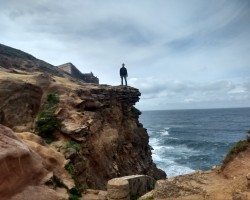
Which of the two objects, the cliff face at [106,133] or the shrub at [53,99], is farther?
the shrub at [53,99]

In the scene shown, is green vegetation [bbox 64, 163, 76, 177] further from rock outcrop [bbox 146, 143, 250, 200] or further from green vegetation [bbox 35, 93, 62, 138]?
green vegetation [bbox 35, 93, 62, 138]

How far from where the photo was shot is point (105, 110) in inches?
944

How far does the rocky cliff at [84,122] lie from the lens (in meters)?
17.3

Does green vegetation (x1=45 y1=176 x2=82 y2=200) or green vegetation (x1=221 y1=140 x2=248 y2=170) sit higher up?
green vegetation (x1=221 y1=140 x2=248 y2=170)

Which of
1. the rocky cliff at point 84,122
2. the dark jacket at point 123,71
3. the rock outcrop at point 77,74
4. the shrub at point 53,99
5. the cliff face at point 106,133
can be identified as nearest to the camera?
the rocky cliff at point 84,122

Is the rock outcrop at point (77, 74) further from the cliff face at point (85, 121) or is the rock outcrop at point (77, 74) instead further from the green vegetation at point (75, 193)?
the green vegetation at point (75, 193)

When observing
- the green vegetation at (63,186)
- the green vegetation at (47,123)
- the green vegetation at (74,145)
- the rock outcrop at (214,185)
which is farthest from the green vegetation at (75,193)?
the green vegetation at (47,123)

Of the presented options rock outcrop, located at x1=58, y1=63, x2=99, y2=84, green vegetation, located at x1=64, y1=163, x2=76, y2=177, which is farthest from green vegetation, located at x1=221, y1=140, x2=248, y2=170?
rock outcrop, located at x1=58, y1=63, x2=99, y2=84

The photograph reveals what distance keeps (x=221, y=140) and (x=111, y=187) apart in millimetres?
58814

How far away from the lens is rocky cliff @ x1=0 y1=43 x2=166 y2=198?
1730 cm

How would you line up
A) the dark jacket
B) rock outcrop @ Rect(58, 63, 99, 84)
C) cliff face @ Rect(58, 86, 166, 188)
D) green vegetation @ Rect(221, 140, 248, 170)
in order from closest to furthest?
green vegetation @ Rect(221, 140, 248, 170) → cliff face @ Rect(58, 86, 166, 188) → the dark jacket → rock outcrop @ Rect(58, 63, 99, 84)

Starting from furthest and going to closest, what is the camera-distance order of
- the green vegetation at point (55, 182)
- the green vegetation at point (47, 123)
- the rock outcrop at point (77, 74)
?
the rock outcrop at point (77, 74) → the green vegetation at point (47, 123) → the green vegetation at point (55, 182)

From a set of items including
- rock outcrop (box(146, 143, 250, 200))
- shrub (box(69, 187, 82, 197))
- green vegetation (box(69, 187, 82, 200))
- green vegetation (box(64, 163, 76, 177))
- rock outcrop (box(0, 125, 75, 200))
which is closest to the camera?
rock outcrop (box(0, 125, 75, 200))

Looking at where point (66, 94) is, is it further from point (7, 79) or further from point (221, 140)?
point (221, 140)
